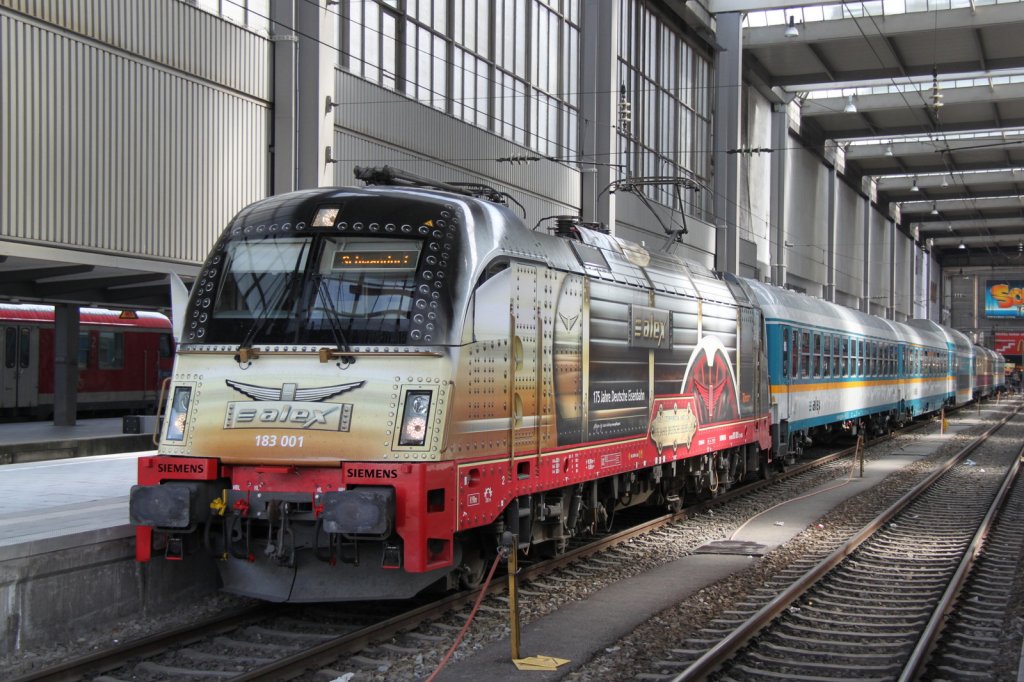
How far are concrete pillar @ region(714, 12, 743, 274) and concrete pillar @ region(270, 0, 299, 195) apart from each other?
25.9m

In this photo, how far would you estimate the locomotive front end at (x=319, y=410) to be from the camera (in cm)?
816

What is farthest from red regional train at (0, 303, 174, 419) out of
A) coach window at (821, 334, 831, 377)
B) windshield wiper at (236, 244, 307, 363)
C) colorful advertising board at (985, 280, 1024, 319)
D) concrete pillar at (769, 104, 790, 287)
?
colorful advertising board at (985, 280, 1024, 319)

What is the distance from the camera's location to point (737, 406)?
16.6 metres

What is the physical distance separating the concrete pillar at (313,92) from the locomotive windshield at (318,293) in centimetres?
Result: 1196

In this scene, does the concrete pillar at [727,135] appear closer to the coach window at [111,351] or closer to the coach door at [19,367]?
the coach window at [111,351]

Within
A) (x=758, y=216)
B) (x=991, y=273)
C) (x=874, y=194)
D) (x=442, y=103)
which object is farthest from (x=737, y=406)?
(x=991, y=273)

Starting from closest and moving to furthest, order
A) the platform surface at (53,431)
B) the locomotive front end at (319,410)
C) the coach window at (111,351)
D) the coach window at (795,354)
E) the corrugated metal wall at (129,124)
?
the locomotive front end at (319,410)
the corrugated metal wall at (129,124)
the platform surface at (53,431)
the coach window at (795,354)
the coach window at (111,351)

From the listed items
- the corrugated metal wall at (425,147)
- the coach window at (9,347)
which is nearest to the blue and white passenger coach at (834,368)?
the corrugated metal wall at (425,147)

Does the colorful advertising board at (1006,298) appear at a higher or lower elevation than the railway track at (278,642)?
higher

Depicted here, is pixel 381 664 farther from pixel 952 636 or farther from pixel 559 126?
pixel 559 126

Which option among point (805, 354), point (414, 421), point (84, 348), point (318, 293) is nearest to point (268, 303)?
point (318, 293)

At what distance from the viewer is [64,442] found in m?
18.8

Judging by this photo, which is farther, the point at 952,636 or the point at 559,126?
the point at 559,126

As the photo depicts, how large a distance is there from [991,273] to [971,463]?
86765 mm
